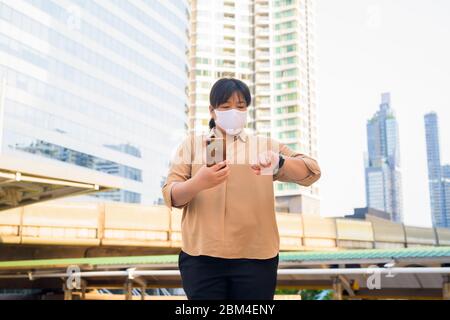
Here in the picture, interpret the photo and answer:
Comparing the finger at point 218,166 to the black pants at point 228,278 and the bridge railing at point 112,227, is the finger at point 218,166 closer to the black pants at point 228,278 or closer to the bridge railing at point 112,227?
the black pants at point 228,278

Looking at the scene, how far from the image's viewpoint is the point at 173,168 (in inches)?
87.8

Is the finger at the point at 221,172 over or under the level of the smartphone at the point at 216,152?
under

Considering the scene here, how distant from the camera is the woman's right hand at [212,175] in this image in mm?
1966

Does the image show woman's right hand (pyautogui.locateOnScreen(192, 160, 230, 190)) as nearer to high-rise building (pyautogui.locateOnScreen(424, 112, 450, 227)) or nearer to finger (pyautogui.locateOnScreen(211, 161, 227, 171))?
finger (pyautogui.locateOnScreen(211, 161, 227, 171))

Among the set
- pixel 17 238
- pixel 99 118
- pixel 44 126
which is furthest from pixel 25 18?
pixel 17 238

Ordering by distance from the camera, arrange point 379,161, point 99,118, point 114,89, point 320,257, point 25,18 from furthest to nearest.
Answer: point 114,89
point 99,118
point 25,18
point 320,257
point 379,161

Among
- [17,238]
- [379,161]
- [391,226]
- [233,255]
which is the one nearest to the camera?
[233,255]

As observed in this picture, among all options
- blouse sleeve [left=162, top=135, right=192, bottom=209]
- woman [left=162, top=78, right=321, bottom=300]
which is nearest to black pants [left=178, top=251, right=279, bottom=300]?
woman [left=162, top=78, right=321, bottom=300]

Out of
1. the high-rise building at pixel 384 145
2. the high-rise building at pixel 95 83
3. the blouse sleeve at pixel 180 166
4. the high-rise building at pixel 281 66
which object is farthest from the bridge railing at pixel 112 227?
the high-rise building at pixel 281 66

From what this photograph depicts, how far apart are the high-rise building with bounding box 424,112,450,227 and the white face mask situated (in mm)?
2762

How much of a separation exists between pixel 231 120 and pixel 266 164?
0.87ft

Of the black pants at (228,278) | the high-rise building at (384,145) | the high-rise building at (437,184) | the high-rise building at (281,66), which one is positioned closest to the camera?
the black pants at (228,278)

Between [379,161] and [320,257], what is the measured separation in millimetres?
2437
